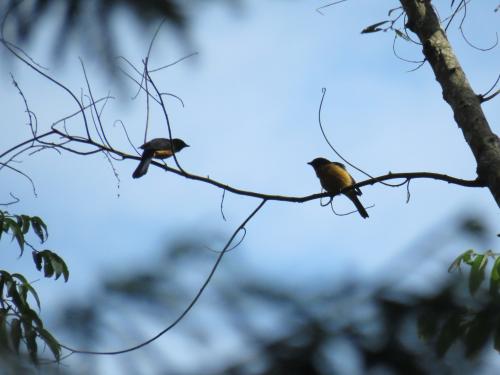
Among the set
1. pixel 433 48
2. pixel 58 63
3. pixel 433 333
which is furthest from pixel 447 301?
pixel 433 48

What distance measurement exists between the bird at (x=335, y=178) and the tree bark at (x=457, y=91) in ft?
11.6

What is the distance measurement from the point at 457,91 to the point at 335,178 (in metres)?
4.09

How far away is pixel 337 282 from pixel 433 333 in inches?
4.9

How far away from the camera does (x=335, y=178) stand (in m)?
8.07

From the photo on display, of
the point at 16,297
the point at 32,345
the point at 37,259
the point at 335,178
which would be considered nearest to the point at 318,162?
the point at 335,178

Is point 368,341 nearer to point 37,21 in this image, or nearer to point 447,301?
point 447,301

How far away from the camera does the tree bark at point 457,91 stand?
11.8ft

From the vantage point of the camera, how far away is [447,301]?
2.79ft

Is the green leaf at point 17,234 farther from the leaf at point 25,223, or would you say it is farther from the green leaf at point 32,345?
the green leaf at point 32,345

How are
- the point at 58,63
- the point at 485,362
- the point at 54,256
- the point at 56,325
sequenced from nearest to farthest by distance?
the point at 485,362 → the point at 56,325 → the point at 58,63 → the point at 54,256

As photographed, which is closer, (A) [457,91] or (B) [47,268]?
(A) [457,91]

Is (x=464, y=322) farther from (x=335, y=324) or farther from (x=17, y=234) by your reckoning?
(x=17, y=234)

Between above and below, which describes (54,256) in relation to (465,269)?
above

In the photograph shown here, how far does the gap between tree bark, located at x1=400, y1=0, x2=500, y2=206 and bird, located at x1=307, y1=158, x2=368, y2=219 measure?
354 centimetres
